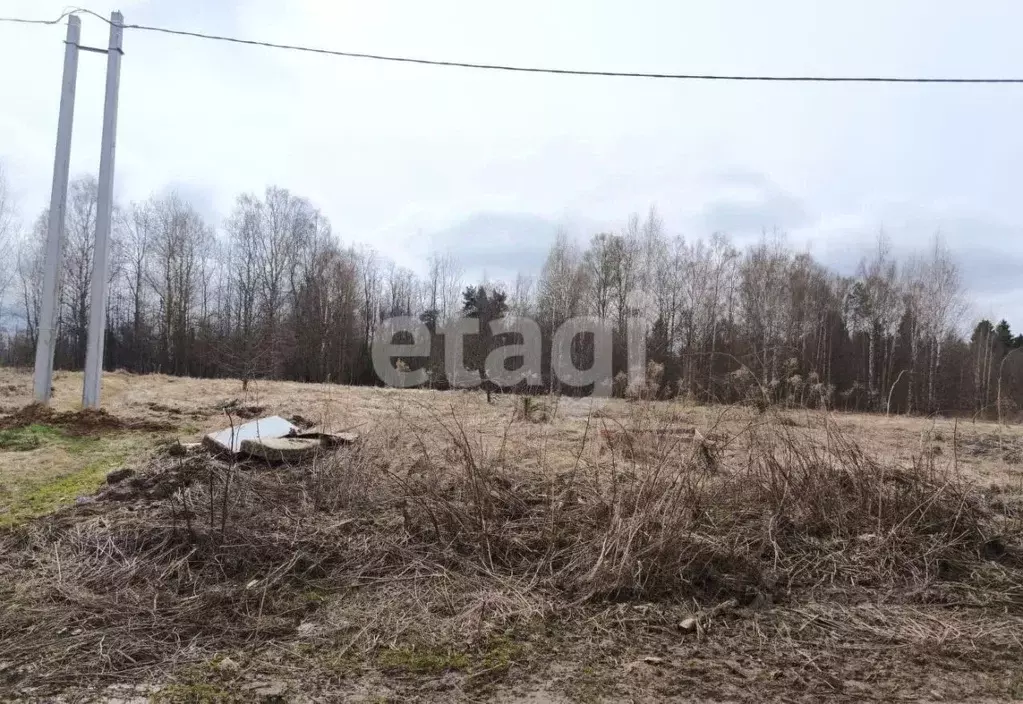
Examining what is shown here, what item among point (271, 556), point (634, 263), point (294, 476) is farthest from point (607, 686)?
point (634, 263)

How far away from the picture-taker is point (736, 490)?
13.8ft

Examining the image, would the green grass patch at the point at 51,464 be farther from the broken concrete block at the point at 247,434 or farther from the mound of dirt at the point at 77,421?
the broken concrete block at the point at 247,434

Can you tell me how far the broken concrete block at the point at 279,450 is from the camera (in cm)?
520

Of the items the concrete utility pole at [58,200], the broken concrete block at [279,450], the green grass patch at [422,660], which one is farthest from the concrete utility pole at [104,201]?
the green grass patch at [422,660]

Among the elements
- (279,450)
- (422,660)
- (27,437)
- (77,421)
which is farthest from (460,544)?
(77,421)

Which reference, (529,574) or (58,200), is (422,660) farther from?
(58,200)

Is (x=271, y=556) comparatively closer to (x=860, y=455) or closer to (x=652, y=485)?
(x=652, y=485)

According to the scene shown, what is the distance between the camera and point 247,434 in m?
5.89

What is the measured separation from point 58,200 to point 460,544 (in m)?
8.99

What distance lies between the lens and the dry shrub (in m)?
2.89

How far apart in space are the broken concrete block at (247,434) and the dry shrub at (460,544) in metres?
0.67

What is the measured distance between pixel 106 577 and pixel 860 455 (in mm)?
4632

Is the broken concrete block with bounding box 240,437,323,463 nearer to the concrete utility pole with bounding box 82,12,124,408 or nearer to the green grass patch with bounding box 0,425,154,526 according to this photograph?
the green grass patch with bounding box 0,425,154,526

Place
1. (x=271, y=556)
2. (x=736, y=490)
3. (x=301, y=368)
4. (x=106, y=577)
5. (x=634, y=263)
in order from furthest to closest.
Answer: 1. (x=634, y=263)
2. (x=301, y=368)
3. (x=736, y=490)
4. (x=271, y=556)
5. (x=106, y=577)
